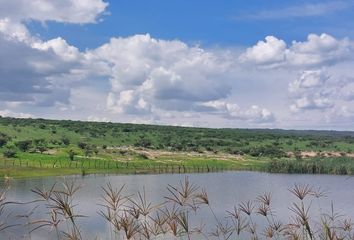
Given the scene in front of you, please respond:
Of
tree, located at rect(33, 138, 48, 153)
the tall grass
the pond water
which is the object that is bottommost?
the pond water

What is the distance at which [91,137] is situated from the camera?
142 meters

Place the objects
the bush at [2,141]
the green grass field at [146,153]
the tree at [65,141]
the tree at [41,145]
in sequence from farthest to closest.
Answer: the tree at [65,141] → the bush at [2,141] → the tree at [41,145] → the green grass field at [146,153]

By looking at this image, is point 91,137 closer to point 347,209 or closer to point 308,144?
point 308,144

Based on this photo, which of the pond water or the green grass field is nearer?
the pond water

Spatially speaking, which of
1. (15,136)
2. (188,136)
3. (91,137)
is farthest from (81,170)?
(188,136)

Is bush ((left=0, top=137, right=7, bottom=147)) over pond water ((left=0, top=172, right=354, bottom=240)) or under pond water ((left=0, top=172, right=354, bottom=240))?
over

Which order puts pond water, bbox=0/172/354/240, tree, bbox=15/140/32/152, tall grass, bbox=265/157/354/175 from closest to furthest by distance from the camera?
pond water, bbox=0/172/354/240 < tall grass, bbox=265/157/354/175 < tree, bbox=15/140/32/152

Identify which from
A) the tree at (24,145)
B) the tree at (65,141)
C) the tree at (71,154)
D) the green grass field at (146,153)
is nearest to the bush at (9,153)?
the green grass field at (146,153)

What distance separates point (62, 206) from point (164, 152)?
12484 centimetres

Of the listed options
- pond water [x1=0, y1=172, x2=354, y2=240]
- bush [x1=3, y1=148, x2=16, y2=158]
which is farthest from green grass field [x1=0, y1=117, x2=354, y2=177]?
pond water [x1=0, y1=172, x2=354, y2=240]

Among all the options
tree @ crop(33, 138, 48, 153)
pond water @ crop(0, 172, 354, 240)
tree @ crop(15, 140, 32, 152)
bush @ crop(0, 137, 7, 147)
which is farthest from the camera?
bush @ crop(0, 137, 7, 147)

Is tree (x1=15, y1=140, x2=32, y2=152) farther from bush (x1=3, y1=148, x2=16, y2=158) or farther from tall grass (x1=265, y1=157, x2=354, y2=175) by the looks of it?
→ tall grass (x1=265, y1=157, x2=354, y2=175)

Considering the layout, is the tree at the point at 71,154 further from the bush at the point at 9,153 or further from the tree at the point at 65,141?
the tree at the point at 65,141

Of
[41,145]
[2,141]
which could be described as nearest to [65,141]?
[41,145]
